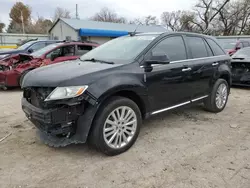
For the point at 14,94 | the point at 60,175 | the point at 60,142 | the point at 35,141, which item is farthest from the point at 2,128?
the point at 14,94

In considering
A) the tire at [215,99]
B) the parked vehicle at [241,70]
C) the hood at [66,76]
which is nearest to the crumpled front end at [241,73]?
the parked vehicle at [241,70]

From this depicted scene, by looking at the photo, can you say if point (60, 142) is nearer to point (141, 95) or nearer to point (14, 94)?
point (141, 95)

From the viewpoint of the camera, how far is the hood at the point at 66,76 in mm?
2812

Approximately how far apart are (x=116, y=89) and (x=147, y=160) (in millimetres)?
1000

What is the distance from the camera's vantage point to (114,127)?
312 centimetres

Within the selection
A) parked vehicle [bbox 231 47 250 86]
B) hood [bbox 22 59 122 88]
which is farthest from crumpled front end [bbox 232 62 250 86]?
hood [bbox 22 59 122 88]

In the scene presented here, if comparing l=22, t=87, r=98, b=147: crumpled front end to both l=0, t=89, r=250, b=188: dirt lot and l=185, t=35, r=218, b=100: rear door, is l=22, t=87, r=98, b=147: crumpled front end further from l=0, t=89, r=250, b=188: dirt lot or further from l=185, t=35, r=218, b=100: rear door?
l=185, t=35, r=218, b=100: rear door

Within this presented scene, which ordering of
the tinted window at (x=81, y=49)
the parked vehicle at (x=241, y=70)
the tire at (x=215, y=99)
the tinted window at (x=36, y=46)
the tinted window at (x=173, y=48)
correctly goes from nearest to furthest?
the tinted window at (x=173, y=48) → the tire at (x=215, y=99) → the parked vehicle at (x=241, y=70) → the tinted window at (x=81, y=49) → the tinted window at (x=36, y=46)

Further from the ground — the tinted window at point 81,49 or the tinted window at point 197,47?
the tinted window at point 197,47

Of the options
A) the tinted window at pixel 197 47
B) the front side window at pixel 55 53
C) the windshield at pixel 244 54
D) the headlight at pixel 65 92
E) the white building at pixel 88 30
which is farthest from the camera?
the white building at pixel 88 30

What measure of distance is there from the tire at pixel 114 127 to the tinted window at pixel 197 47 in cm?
176

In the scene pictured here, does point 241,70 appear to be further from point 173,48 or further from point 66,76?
point 66,76

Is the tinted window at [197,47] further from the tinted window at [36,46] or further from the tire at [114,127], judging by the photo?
the tinted window at [36,46]

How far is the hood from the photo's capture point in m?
2.81
